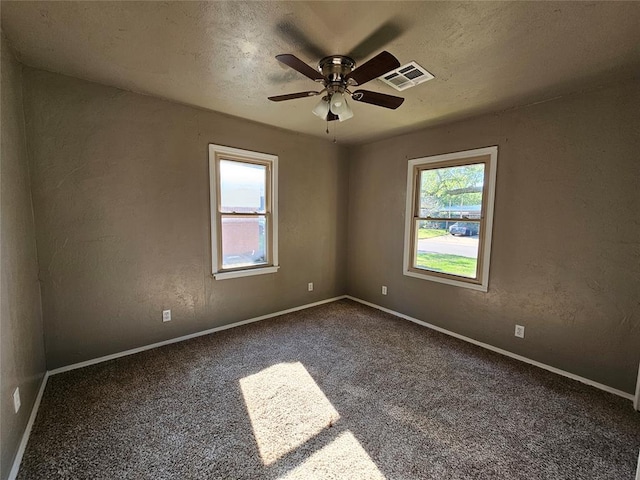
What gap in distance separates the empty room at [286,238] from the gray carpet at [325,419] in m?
0.02

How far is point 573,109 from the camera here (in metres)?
2.33

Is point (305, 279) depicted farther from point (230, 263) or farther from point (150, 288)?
point (150, 288)

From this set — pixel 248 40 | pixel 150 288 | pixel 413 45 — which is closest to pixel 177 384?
pixel 150 288

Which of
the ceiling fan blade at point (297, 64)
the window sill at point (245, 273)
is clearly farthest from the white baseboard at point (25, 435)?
the ceiling fan blade at point (297, 64)

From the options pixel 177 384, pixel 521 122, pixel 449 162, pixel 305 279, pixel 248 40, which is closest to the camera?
pixel 248 40

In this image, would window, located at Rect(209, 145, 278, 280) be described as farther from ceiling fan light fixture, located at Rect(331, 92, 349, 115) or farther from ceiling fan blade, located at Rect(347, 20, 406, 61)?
ceiling fan blade, located at Rect(347, 20, 406, 61)

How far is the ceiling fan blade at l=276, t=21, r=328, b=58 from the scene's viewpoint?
1.61 meters

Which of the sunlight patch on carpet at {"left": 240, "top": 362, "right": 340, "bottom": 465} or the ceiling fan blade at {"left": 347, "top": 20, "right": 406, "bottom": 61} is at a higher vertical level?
the ceiling fan blade at {"left": 347, "top": 20, "right": 406, "bottom": 61}

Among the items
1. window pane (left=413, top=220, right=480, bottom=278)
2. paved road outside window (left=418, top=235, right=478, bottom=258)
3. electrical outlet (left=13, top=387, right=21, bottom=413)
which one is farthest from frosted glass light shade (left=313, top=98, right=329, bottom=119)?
electrical outlet (left=13, top=387, right=21, bottom=413)

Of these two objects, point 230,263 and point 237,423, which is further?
point 230,263

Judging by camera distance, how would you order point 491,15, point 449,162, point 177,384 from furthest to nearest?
point 449,162 → point 177,384 → point 491,15

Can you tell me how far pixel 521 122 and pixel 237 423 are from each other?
139 inches

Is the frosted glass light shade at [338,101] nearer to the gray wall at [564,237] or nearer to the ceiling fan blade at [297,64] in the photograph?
the ceiling fan blade at [297,64]

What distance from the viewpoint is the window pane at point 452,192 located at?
3.02m
